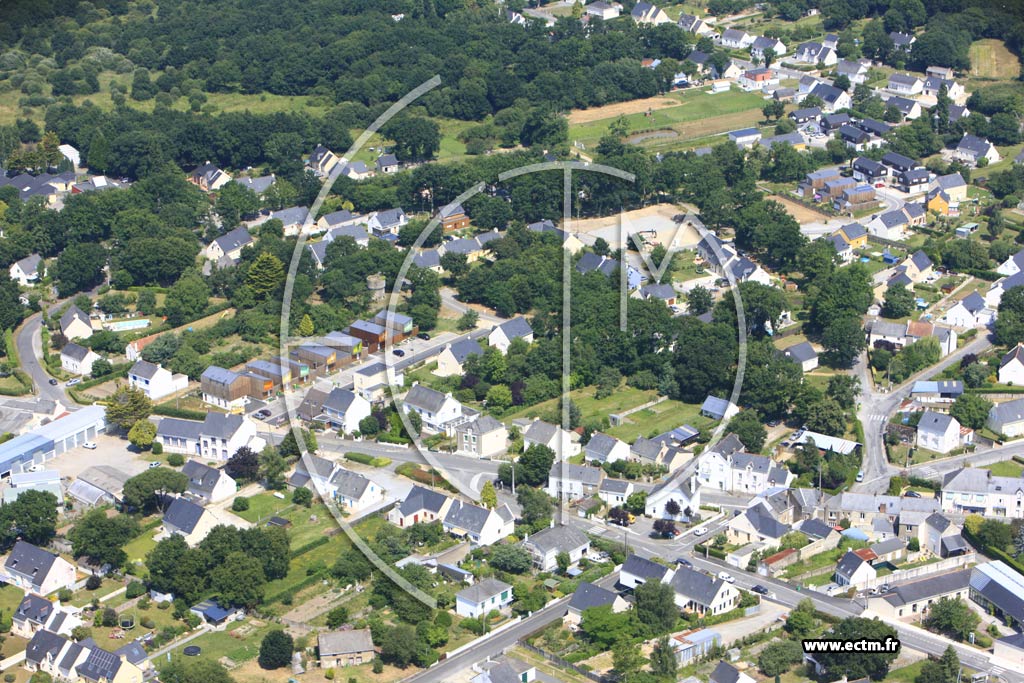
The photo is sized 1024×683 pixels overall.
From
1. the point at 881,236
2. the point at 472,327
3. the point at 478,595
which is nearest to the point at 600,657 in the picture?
the point at 478,595

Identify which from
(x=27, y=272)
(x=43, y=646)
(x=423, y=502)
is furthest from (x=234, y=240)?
(x=43, y=646)

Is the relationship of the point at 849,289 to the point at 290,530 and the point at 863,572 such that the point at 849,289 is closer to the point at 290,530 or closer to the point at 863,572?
the point at 863,572

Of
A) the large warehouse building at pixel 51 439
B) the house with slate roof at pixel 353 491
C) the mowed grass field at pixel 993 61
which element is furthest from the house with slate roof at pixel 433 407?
the mowed grass field at pixel 993 61

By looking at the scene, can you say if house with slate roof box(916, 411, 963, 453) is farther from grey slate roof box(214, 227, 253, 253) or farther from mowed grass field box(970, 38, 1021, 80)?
mowed grass field box(970, 38, 1021, 80)

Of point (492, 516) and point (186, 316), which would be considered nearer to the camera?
point (492, 516)

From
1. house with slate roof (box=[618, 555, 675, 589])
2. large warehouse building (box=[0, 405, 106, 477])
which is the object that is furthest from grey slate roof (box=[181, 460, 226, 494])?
house with slate roof (box=[618, 555, 675, 589])
